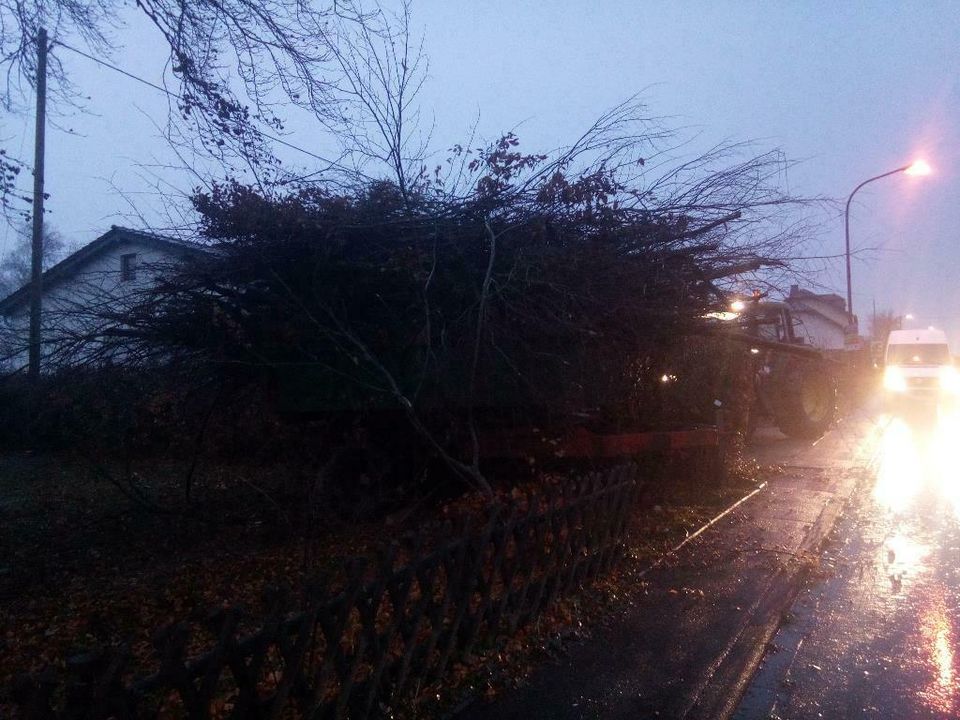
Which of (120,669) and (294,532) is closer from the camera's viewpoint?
(120,669)

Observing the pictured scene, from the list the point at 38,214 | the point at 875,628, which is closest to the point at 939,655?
the point at 875,628

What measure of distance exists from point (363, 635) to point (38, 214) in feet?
32.2

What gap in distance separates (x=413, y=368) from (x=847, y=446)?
12852mm

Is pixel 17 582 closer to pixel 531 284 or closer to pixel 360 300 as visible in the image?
pixel 360 300

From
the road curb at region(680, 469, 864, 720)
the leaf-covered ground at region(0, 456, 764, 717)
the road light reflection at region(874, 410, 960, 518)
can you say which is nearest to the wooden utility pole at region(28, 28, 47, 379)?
the leaf-covered ground at region(0, 456, 764, 717)

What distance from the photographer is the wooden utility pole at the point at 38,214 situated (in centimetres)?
808

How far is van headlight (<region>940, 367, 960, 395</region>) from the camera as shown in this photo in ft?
96.1

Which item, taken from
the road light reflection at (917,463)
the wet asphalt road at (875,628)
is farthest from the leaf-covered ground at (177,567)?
the road light reflection at (917,463)

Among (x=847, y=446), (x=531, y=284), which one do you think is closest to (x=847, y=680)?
(x=531, y=284)

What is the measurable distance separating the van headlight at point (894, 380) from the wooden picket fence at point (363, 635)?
2561cm

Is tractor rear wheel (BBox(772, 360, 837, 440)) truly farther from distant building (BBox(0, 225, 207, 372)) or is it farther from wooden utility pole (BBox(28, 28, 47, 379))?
wooden utility pole (BBox(28, 28, 47, 379))

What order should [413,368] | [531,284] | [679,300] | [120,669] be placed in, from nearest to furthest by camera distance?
[120,669] → [531,284] → [413,368] → [679,300]

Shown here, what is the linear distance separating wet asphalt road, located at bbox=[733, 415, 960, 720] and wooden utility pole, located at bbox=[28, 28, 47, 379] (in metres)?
6.68

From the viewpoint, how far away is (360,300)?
8.30 meters
